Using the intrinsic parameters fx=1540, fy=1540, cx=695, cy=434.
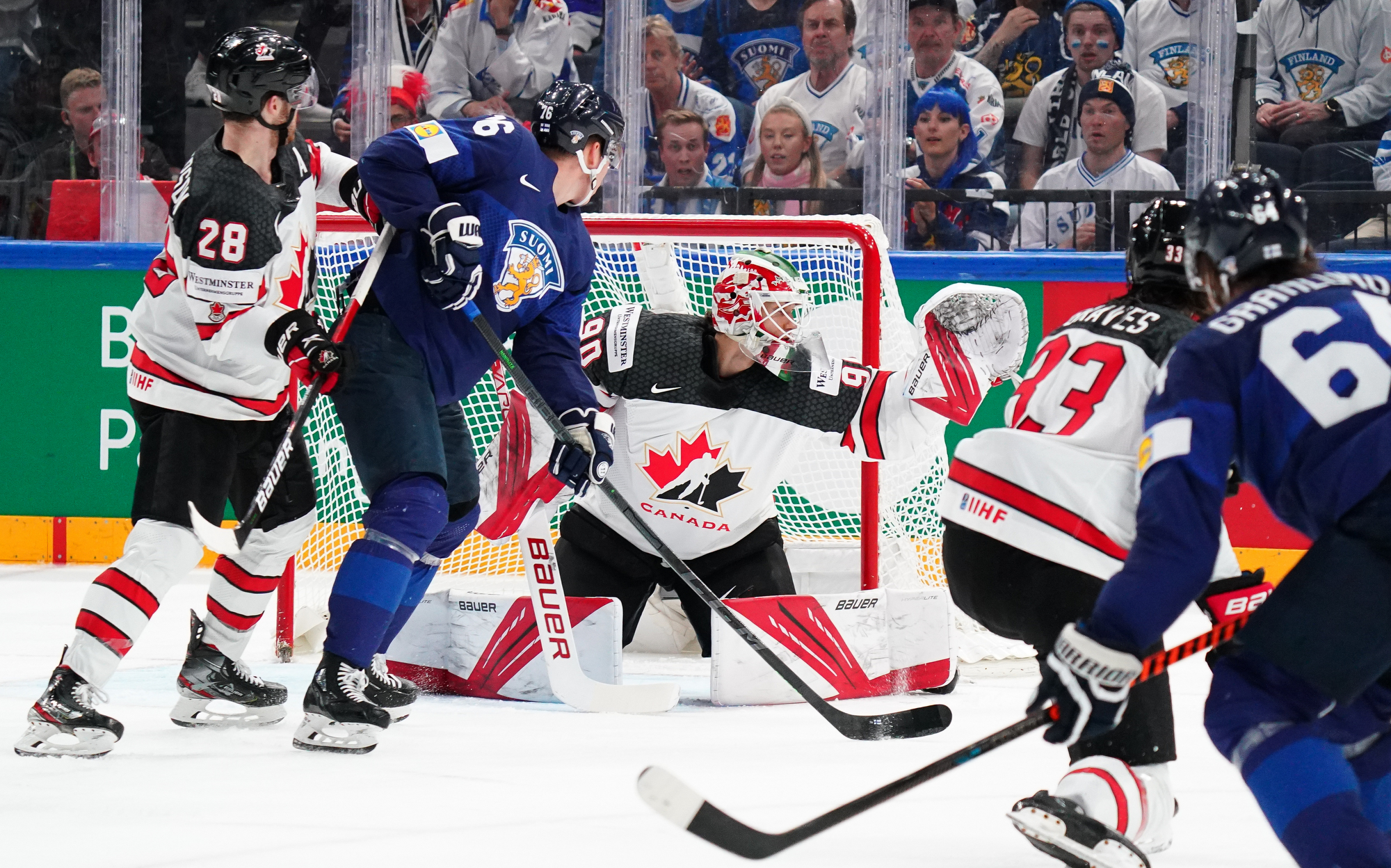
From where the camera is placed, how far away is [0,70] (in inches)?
191

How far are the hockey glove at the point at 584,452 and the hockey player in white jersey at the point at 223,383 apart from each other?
1.37ft

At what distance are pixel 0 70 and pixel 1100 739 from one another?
4286 mm

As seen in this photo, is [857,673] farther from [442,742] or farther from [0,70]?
[0,70]

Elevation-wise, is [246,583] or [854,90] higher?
[854,90]

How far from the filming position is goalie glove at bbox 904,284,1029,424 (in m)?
2.91

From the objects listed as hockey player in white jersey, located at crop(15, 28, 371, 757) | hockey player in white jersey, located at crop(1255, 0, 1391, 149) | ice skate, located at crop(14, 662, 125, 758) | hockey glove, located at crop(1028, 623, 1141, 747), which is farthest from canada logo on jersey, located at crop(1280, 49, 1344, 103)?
ice skate, located at crop(14, 662, 125, 758)

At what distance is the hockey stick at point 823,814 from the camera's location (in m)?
1.52

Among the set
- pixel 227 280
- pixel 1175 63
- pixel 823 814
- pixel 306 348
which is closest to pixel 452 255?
pixel 306 348

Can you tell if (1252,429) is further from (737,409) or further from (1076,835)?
(737,409)

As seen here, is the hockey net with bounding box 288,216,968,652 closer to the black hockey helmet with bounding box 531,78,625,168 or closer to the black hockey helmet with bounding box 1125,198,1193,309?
the black hockey helmet with bounding box 531,78,625,168

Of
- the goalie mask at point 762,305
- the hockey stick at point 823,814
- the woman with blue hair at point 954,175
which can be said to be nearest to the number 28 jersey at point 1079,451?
the hockey stick at point 823,814

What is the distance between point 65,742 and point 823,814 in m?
1.36

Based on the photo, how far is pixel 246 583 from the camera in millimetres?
2711

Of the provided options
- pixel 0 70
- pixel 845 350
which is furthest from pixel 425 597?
pixel 0 70
